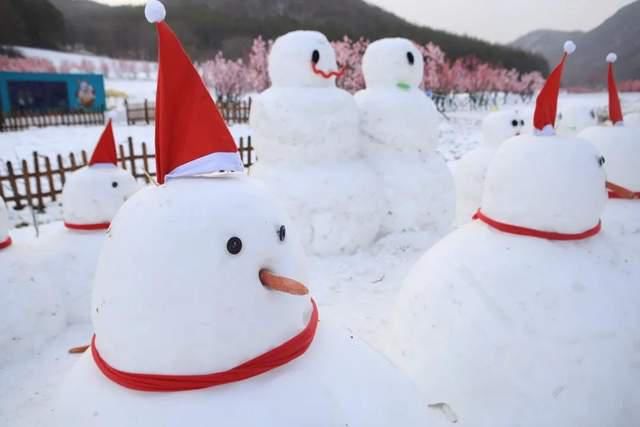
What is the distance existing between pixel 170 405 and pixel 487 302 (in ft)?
5.62

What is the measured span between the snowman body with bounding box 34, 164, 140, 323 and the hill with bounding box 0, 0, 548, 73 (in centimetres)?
2734

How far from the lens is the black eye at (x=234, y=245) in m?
1.20

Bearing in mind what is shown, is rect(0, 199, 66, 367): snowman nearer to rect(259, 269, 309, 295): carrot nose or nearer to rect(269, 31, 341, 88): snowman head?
rect(259, 269, 309, 295): carrot nose

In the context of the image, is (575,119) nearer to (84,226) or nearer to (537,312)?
(537,312)

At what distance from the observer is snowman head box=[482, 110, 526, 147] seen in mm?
6098

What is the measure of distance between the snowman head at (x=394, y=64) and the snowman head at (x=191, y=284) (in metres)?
5.17

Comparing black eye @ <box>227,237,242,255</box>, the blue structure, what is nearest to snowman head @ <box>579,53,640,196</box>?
black eye @ <box>227,237,242,255</box>

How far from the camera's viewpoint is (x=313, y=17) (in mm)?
53812

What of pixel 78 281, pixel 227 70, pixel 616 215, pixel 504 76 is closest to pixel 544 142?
pixel 616 215

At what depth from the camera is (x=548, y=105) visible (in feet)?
7.78

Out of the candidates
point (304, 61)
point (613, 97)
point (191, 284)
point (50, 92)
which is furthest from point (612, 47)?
point (50, 92)

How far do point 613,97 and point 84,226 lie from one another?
4678mm

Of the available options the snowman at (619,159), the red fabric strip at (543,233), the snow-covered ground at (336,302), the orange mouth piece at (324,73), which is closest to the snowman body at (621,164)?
the snowman at (619,159)

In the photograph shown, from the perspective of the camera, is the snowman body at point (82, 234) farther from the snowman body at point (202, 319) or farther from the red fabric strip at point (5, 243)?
the snowman body at point (202, 319)
